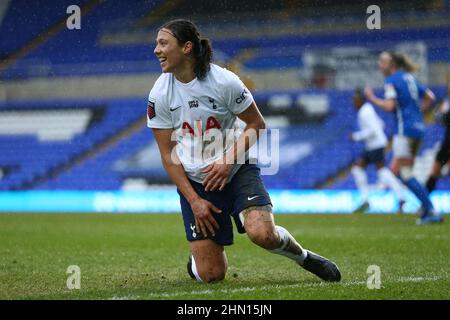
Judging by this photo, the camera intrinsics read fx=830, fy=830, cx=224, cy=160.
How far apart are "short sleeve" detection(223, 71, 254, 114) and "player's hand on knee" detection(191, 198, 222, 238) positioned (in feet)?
2.20

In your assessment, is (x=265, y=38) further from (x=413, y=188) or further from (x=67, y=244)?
(x=67, y=244)

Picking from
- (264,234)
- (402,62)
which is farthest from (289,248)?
(402,62)

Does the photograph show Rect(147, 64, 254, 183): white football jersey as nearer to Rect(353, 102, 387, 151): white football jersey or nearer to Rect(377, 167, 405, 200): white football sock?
Rect(377, 167, 405, 200): white football sock

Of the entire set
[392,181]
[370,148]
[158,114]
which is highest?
[158,114]

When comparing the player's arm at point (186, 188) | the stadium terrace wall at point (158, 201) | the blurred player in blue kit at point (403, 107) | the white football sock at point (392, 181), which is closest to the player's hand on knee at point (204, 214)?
the player's arm at point (186, 188)

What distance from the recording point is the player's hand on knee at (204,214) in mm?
5539

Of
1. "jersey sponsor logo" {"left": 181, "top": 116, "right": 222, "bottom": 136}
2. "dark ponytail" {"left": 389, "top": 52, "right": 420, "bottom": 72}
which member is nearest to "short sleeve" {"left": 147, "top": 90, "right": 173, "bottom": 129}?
"jersey sponsor logo" {"left": 181, "top": 116, "right": 222, "bottom": 136}

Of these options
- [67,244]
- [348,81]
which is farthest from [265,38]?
[67,244]

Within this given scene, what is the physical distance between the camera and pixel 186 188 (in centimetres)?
564

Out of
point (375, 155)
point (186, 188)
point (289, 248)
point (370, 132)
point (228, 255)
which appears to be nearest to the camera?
point (289, 248)

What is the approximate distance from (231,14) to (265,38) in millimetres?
971

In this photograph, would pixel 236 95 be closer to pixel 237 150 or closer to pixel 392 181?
pixel 237 150

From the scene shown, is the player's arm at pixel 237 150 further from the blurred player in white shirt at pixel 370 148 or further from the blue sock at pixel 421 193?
the blurred player in white shirt at pixel 370 148

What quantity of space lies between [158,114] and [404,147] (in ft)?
21.9
